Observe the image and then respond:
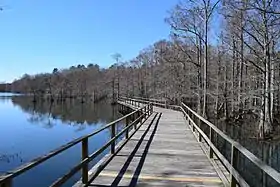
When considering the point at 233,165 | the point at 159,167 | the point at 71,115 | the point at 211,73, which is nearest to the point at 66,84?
the point at 71,115

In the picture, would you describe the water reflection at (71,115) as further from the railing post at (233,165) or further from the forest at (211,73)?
the railing post at (233,165)

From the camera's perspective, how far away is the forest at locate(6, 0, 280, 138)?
2264cm

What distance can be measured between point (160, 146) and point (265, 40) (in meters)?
14.2

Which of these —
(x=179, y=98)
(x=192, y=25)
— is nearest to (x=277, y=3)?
(x=192, y=25)

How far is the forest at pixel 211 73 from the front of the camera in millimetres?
22641

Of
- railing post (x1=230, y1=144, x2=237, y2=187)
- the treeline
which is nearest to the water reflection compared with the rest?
railing post (x1=230, y1=144, x2=237, y2=187)

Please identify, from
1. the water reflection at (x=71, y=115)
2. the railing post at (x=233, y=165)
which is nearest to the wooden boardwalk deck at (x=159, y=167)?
the railing post at (x=233, y=165)

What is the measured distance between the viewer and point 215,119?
36531mm

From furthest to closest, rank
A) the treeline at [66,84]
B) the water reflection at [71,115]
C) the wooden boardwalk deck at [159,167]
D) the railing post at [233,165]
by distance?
the treeline at [66,84] < the water reflection at [71,115] < the wooden boardwalk deck at [159,167] < the railing post at [233,165]

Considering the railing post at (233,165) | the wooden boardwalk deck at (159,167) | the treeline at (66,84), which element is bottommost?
the wooden boardwalk deck at (159,167)

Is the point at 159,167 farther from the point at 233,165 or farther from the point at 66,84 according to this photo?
the point at 66,84

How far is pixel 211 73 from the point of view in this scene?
159ft

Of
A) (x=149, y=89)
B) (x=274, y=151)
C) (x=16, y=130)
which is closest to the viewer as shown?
(x=274, y=151)

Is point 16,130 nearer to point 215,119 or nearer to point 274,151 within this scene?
point 215,119
